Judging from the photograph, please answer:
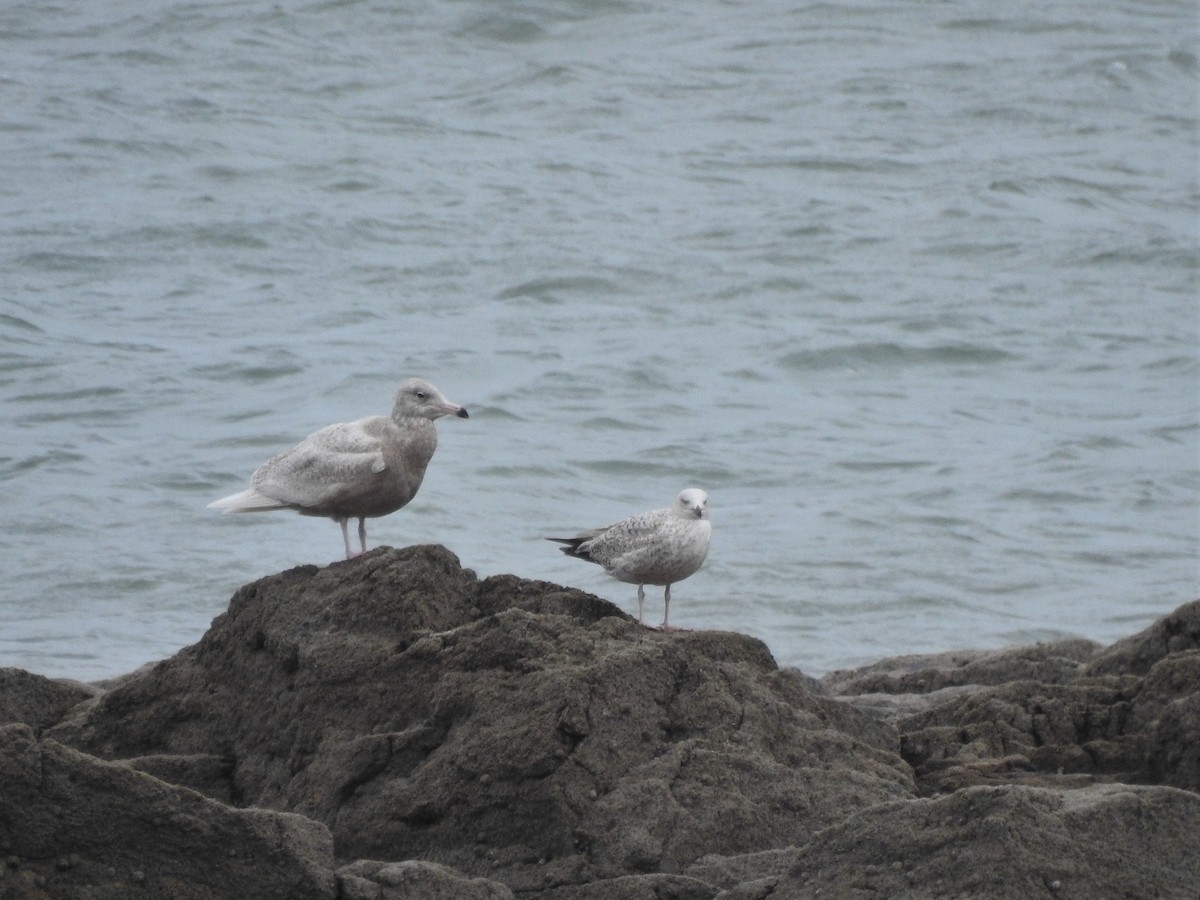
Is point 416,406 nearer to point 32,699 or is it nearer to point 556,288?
point 32,699

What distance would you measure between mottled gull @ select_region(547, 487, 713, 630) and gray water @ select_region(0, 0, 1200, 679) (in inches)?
184

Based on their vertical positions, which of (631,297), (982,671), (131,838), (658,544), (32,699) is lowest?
(631,297)

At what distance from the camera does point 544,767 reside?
18.6ft

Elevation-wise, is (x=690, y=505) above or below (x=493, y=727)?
below

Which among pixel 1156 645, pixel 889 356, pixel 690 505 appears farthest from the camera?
pixel 889 356

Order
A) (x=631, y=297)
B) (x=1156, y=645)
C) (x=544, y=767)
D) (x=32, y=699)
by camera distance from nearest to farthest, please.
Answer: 1. (x=544, y=767)
2. (x=32, y=699)
3. (x=1156, y=645)
4. (x=631, y=297)

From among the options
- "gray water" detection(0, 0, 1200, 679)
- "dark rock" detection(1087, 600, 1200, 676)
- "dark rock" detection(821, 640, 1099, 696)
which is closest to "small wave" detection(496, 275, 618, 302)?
"gray water" detection(0, 0, 1200, 679)

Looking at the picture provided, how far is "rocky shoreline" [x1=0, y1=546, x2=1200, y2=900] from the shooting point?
15.9ft

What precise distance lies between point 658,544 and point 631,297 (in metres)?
16.1

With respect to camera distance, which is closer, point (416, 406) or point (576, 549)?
point (416, 406)

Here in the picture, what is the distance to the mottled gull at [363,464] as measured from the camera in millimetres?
7906

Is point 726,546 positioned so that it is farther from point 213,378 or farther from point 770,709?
point 770,709

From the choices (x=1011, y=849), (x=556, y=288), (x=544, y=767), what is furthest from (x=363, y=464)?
(x=556, y=288)

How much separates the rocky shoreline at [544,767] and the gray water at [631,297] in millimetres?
5745
